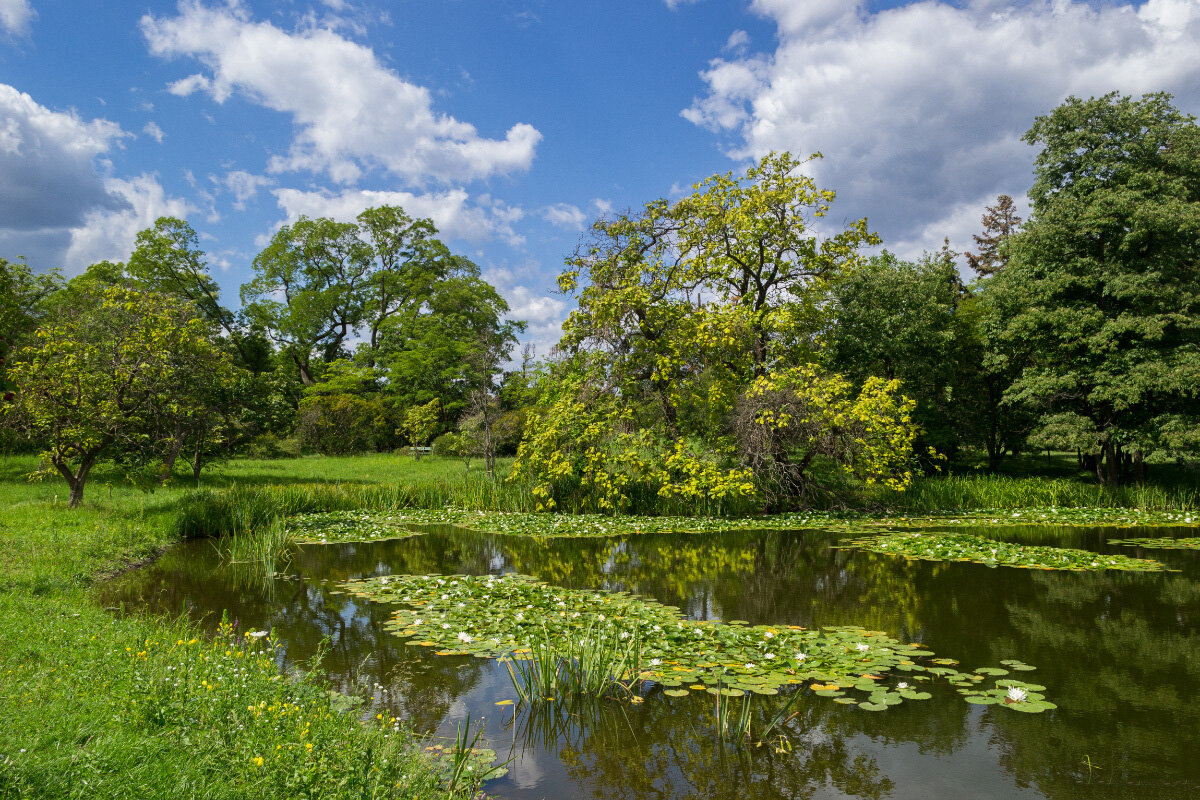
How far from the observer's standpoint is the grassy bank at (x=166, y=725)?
342 centimetres

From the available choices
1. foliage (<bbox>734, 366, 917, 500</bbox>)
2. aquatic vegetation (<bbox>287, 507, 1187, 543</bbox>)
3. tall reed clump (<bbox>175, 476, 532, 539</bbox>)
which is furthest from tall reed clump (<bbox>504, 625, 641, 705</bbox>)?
foliage (<bbox>734, 366, 917, 500</bbox>)

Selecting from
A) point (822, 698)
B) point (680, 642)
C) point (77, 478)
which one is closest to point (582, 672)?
point (680, 642)

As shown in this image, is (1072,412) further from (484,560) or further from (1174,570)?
(484,560)

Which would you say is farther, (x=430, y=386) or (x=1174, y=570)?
(x=430, y=386)

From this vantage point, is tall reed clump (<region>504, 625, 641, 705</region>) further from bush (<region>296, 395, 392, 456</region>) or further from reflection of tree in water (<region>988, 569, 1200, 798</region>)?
bush (<region>296, 395, 392, 456</region>)

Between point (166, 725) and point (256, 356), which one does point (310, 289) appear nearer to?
point (256, 356)

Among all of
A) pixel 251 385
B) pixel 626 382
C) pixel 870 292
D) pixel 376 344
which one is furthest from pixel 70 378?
pixel 376 344

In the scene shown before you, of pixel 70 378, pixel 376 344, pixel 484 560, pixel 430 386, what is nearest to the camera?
pixel 484 560

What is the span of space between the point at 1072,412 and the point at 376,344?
131 feet

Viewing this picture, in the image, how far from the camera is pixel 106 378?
13883mm

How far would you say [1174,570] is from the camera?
1098 centimetres

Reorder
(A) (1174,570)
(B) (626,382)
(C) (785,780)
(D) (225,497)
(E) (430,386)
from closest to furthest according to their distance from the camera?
(C) (785,780)
(A) (1174,570)
(D) (225,497)
(B) (626,382)
(E) (430,386)

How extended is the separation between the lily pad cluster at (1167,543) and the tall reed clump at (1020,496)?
4853 millimetres

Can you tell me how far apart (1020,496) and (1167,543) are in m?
6.01
